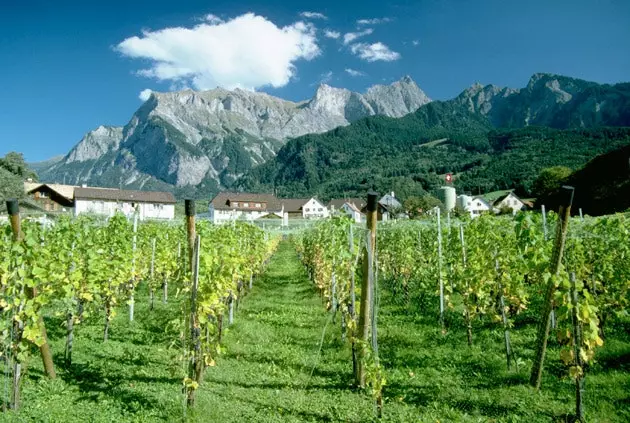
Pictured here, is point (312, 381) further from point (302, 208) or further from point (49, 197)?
point (302, 208)

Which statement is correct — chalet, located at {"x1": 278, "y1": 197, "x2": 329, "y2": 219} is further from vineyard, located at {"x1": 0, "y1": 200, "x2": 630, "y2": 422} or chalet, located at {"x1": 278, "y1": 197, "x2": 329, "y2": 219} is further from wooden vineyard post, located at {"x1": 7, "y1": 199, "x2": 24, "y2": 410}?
wooden vineyard post, located at {"x1": 7, "y1": 199, "x2": 24, "y2": 410}

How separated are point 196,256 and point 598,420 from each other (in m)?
5.43

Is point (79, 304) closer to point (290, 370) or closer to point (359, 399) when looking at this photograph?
point (290, 370)

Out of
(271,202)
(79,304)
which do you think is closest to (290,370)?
(79,304)

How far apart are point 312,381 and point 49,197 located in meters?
68.4

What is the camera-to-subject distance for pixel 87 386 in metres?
5.71

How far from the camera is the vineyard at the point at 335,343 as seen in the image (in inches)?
195

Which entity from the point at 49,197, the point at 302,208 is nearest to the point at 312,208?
the point at 302,208

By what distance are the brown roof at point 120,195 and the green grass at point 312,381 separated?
64.9m

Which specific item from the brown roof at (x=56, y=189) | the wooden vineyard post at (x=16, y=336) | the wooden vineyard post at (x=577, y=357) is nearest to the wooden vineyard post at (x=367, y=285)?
the wooden vineyard post at (x=577, y=357)

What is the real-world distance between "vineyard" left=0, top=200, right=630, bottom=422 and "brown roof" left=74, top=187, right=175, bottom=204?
64012 mm

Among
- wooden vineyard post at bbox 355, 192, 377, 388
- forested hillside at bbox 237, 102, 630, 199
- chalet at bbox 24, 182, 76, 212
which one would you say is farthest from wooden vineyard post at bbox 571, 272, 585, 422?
forested hillside at bbox 237, 102, 630, 199

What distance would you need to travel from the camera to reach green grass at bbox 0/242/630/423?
503 centimetres

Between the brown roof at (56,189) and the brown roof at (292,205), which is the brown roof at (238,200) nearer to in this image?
the brown roof at (292,205)
